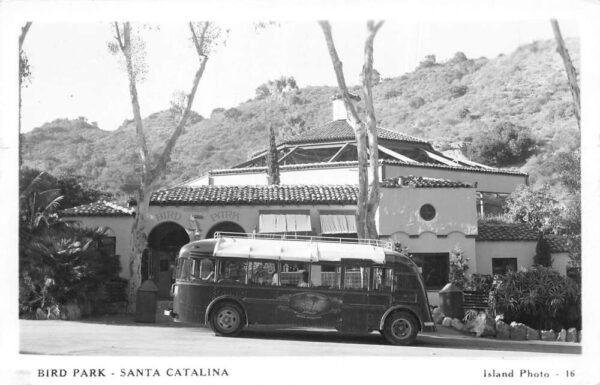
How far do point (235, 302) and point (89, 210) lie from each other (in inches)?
285

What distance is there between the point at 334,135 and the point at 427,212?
368 inches

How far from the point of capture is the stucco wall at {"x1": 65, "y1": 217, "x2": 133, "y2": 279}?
61.5ft

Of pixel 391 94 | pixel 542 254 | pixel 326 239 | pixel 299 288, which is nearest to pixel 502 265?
pixel 542 254

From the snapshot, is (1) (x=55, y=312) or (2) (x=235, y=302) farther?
(1) (x=55, y=312)

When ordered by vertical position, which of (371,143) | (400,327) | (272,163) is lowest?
(400,327)

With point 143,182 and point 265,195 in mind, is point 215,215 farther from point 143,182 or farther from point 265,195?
point 143,182

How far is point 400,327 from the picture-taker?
45.5 ft

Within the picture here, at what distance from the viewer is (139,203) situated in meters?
17.9

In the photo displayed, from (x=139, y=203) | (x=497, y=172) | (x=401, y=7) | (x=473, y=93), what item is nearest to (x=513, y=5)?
(x=401, y=7)

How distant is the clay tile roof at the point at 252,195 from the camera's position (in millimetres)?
19703

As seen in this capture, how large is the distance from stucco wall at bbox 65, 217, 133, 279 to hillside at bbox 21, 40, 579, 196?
1510 mm

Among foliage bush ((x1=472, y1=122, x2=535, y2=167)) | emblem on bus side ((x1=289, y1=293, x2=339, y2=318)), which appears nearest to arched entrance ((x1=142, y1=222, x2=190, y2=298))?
emblem on bus side ((x1=289, y1=293, x2=339, y2=318))

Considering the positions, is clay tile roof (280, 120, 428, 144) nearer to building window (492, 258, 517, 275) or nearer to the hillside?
the hillside
